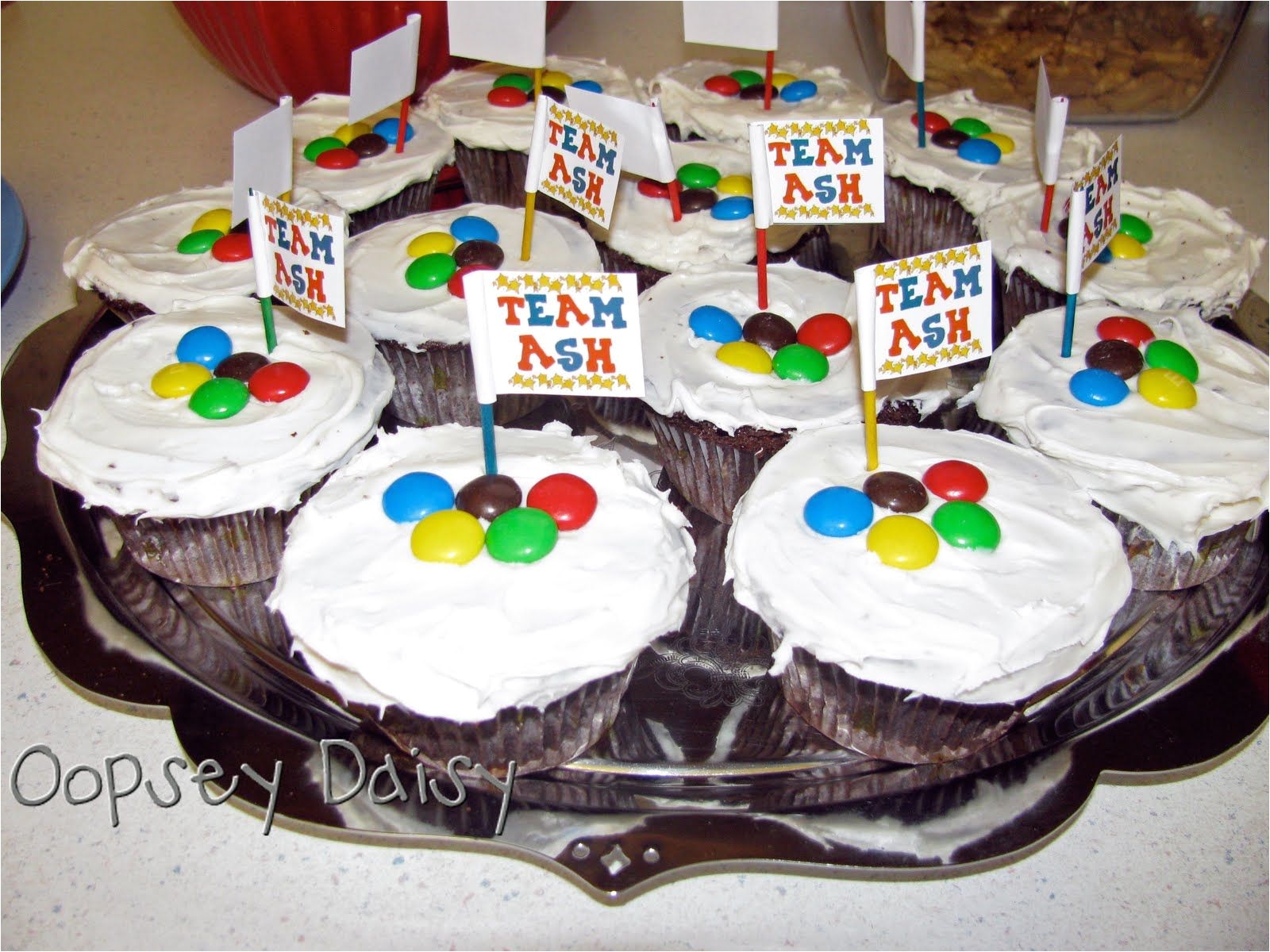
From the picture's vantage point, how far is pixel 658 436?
2.95 m

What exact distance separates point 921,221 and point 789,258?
1.83 ft

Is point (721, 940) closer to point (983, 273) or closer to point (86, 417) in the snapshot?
point (983, 273)

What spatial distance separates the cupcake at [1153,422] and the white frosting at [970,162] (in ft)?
2.59

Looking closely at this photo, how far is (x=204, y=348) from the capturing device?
106 inches

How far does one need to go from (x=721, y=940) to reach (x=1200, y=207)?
258cm

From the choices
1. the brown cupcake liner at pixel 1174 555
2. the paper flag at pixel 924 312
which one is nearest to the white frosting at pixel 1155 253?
the brown cupcake liner at pixel 1174 555

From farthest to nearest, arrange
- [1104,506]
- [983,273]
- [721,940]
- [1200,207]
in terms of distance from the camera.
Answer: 1. [1200,207]
2. [1104,506]
3. [983,273]
4. [721,940]

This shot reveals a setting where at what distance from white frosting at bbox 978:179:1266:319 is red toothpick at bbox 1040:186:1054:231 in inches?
0.8

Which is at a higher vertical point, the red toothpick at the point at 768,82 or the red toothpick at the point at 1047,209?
the red toothpick at the point at 768,82

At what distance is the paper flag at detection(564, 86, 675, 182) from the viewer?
2918mm

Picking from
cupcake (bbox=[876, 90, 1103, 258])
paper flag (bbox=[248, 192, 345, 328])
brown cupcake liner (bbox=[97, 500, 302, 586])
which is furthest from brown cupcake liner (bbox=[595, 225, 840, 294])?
brown cupcake liner (bbox=[97, 500, 302, 586])

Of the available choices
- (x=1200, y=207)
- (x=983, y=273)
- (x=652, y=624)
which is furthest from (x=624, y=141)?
(x=1200, y=207)

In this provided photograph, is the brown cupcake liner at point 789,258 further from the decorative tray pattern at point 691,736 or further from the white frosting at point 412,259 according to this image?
the decorative tray pattern at point 691,736

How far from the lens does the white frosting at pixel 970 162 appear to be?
3.54m
